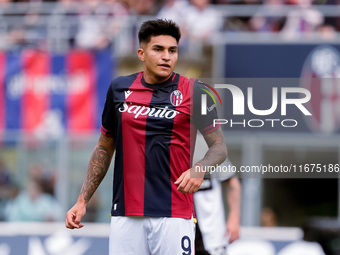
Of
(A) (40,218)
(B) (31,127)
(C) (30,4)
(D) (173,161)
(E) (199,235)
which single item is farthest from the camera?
(C) (30,4)

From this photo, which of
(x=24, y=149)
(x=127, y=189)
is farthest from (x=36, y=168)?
(x=127, y=189)

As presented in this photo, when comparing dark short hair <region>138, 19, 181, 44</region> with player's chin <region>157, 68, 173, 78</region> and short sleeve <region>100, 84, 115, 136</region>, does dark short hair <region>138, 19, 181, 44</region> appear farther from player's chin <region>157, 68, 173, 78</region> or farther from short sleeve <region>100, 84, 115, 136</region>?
short sleeve <region>100, 84, 115, 136</region>

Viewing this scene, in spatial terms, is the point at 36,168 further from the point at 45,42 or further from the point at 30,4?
the point at 30,4

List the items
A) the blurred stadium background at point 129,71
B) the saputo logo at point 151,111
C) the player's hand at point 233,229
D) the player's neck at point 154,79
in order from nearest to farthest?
the saputo logo at point 151,111
the player's neck at point 154,79
the player's hand at point 233,229
the blurred stadium background at point 129,71

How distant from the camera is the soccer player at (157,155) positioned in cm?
281

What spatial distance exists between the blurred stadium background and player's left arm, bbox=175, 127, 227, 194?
469 centimetres

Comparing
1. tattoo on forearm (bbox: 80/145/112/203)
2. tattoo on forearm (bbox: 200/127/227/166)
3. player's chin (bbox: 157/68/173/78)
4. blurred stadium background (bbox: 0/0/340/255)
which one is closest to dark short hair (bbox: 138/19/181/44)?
player's chin (bbox: 157/68/173/78)

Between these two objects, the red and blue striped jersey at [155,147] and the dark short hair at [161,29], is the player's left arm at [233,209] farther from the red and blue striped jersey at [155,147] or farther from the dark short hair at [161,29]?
the dark short hair at [161,29]

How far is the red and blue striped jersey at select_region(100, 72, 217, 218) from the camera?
283cm

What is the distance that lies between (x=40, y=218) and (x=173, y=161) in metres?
5.35

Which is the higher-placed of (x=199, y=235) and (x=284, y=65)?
(x=284, y=65)

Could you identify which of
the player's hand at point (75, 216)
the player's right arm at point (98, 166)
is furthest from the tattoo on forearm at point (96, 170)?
the player's hand at point (75, 216)

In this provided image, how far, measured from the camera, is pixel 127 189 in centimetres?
287

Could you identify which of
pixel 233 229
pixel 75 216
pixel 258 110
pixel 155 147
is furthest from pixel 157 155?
pixel 258 110
